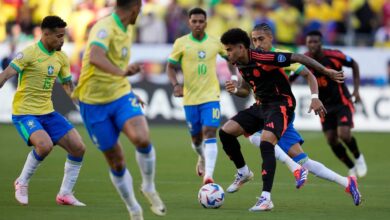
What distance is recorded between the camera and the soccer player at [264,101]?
11.0 meters

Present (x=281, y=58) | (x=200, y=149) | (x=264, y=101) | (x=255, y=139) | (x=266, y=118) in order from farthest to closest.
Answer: (x=200, y=149)
(x=255, y=139)
(x=264, y=101)
(x=266, y=118)
(x=281, y=58)

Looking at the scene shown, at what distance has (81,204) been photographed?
38.0 ft

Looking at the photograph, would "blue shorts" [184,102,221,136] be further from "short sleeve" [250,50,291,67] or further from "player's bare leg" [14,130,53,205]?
"player's bare leg" [14,130,53,205]

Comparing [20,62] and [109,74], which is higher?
[109,74]

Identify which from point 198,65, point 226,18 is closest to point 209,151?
point 198,65

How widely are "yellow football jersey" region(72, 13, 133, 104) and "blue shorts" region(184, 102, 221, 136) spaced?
476 centimetres

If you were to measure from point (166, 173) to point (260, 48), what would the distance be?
13.5 ft

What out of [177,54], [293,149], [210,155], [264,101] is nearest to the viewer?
[264,101]

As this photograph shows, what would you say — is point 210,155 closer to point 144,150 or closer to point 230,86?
point 230,86

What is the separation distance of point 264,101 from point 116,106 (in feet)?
9.44

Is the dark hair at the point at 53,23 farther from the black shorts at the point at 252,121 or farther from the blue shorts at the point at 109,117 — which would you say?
the black shorts at the point at 252,121

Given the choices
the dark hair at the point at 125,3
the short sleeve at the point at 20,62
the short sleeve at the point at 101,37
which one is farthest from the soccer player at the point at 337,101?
the short sleeve at the point at 101,37

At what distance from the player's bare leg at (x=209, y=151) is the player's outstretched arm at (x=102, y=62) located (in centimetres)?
402

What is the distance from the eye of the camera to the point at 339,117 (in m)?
16.1
